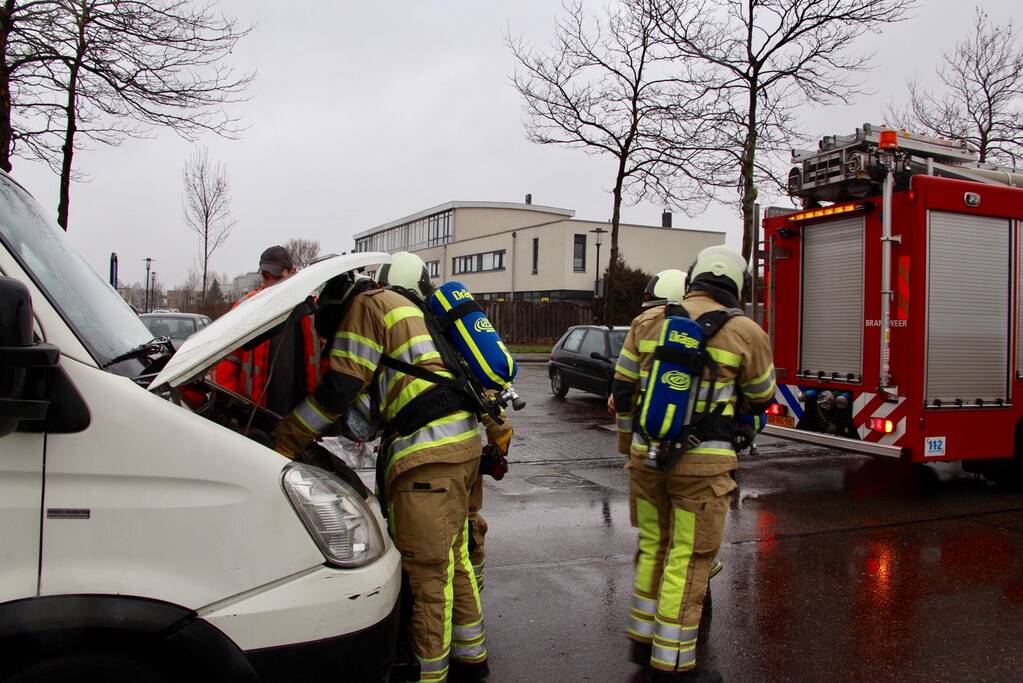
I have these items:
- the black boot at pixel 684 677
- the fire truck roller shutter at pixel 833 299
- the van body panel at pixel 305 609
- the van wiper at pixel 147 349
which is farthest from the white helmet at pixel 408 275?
the fire truck roller shutter at pixel 833 299

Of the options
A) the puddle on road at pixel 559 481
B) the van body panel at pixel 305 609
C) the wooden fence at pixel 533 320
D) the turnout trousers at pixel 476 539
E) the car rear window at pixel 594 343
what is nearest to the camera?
the van body panel at pixel 305 609

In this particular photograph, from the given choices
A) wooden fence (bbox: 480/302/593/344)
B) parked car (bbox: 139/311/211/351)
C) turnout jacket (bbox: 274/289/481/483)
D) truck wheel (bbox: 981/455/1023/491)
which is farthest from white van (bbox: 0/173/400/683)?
wooden fence (bbox: 480/302/593/344)

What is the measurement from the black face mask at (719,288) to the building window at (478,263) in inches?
1686

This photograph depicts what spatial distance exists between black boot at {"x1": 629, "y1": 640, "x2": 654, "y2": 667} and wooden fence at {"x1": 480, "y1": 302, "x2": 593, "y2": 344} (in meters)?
32.5

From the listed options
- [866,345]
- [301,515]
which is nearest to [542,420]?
[866,345]

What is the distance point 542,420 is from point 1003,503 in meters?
6.53

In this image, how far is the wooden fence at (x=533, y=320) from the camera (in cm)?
3628

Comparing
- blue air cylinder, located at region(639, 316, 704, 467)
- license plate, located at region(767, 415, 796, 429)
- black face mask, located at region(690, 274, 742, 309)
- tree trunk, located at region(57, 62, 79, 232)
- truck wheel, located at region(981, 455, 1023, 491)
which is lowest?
truck wheel, located at region(981, 455, 1023, 491)

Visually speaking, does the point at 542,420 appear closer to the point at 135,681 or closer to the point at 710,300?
the point at 710,300

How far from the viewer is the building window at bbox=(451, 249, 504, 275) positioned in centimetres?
4689

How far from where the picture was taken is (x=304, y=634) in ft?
7.11

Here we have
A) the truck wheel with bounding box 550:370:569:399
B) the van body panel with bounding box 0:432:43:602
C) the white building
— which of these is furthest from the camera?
the white building

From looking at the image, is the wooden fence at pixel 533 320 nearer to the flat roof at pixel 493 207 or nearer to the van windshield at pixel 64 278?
the flat roof at pixel 493 207

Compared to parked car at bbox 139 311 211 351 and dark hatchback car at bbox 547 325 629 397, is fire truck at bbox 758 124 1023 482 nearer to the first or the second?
dark hatchback car at bbox 547 325 629 397
